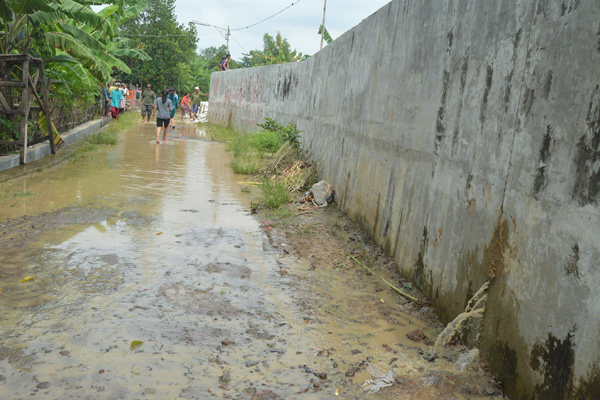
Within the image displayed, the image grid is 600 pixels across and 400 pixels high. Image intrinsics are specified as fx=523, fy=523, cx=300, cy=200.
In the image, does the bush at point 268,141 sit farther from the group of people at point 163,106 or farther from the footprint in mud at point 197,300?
the footprint in mud at point 197,300

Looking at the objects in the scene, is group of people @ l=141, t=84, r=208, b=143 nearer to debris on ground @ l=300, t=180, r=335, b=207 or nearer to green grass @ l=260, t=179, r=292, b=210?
green grass @ l=260, t=179, r=292, b=210

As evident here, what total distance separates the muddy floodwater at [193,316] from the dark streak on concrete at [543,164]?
1.21 metres

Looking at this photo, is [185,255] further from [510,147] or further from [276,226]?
[510,147]

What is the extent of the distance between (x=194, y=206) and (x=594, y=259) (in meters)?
6.08

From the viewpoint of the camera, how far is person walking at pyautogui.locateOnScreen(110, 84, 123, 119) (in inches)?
960

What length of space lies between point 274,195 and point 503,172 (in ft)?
17.2

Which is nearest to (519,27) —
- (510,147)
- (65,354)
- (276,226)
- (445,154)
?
(510,147)

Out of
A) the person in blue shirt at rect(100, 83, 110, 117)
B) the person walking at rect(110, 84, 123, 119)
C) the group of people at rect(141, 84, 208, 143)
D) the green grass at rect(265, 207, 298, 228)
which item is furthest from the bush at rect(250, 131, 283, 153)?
the person walking at rect(110, 84, 123, 119)

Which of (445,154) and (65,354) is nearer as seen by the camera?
(65,354)

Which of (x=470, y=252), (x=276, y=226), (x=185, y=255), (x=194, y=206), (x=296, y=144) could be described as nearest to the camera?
(x=470, y=252)

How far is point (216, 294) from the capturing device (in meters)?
4.35

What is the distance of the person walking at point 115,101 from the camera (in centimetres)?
2438

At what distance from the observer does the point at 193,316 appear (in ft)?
12.6

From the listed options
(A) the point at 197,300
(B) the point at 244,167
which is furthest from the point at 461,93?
(B) the point at 244,167
